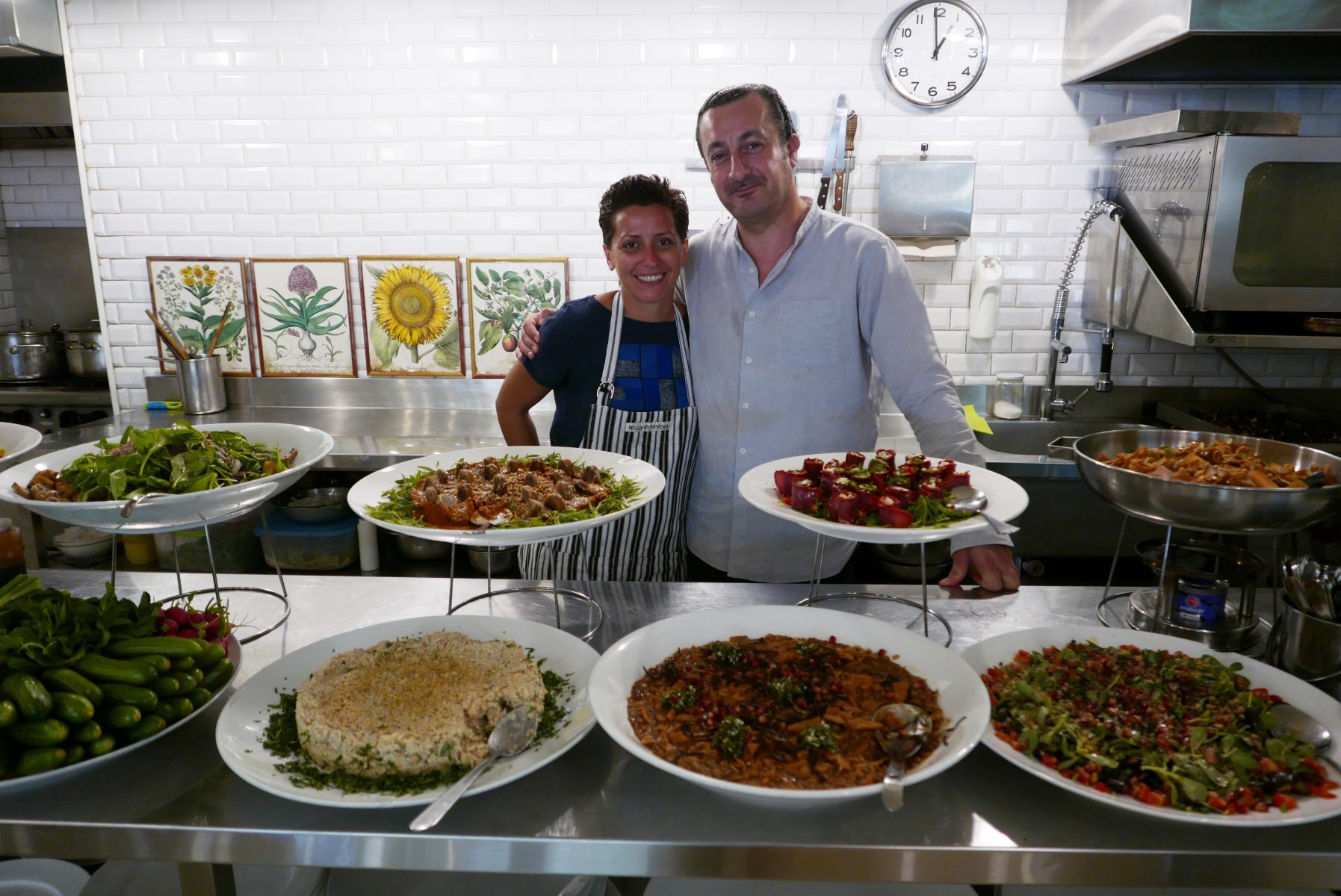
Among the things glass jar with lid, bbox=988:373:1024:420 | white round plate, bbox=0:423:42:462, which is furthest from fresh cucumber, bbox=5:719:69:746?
glass jar with lid, bbox=988:373:1024:420

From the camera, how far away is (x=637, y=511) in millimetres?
2807

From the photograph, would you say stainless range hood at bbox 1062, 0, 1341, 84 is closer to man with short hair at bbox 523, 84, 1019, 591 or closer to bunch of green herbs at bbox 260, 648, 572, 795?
man with short hair at bbox 523, 84, 1019, 591

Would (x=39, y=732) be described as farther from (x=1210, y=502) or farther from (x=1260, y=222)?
(x=1260, y=222)

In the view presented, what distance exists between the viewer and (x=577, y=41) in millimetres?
4414

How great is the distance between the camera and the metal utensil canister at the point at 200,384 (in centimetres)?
466

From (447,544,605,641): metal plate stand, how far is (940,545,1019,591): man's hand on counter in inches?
32.2

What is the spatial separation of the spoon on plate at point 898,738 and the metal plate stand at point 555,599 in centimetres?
70

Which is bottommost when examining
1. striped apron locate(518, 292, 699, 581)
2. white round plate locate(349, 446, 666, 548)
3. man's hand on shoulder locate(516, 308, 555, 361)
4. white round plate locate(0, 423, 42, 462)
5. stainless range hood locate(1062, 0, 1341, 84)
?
striped apron locate(518, 292, 699, 581)

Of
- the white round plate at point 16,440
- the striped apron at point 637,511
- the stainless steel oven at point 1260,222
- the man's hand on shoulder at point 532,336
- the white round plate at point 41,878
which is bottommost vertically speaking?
the white round plate at point 41,878

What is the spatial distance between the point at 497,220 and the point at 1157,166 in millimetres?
3246

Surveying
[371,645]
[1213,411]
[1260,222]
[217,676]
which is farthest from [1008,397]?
[217,676]

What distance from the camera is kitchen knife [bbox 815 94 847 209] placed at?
4.20 metres

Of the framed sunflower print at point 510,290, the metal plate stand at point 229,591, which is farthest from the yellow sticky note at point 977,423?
the metal plate stand at point 229,591

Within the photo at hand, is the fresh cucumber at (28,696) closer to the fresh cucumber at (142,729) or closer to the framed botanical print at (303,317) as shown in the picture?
the fresh cucumber at (142,729)
